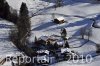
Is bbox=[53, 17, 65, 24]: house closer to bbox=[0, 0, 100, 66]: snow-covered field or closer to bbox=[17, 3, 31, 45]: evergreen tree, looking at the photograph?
bbox=[0, 0, 100, 66]: snow-covered field

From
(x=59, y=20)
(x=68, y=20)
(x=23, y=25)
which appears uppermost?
(x=23, y=25)

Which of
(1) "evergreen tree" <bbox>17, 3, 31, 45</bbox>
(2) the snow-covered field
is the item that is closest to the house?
(2) the snow-covered field

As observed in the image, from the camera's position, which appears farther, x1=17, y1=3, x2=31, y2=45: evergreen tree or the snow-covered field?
x1=17, y1=3, x2=31, y2=45: evergreen tree

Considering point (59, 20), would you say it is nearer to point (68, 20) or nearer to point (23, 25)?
point (68, 20)

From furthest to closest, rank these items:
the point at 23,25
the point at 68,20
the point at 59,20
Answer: the point at 68,20
the point at 59,20
the point at 23,25

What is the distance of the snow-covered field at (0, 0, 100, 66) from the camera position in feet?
76.5

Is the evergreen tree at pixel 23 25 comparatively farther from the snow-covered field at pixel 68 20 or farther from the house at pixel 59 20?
the house at pixel 59 20

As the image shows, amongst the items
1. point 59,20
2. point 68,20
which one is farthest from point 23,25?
point 68,20

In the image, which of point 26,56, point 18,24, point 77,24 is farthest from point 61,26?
point 26,56

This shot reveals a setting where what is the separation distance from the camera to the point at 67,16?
2689 cm

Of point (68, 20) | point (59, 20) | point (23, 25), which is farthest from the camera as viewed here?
point (68, 20)

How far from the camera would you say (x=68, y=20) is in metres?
26.5

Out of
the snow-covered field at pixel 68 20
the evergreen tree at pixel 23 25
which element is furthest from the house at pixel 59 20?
the evergreen tree at pixel 23 25

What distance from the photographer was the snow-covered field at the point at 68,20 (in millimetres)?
23328
